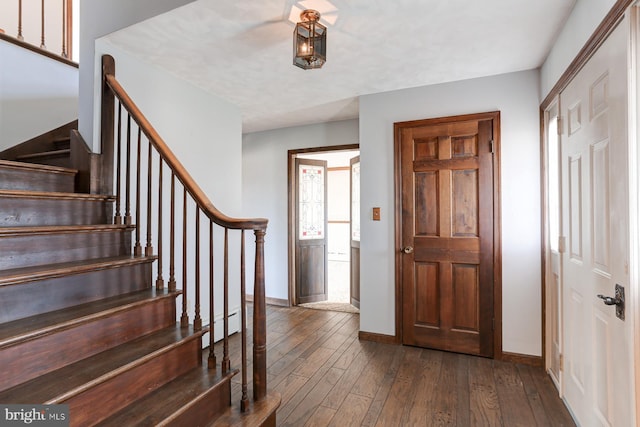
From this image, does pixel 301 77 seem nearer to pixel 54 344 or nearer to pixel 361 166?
pixel 361 166

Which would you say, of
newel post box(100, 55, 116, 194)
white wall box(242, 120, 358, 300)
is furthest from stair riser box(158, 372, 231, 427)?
white wall box(242, 120, 358, 300)

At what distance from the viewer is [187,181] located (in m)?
1.79

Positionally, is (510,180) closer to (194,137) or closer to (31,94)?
(194,137)

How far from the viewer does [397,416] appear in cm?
196

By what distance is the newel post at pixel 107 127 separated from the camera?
2.24 metres

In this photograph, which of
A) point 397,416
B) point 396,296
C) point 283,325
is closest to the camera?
point 397,416

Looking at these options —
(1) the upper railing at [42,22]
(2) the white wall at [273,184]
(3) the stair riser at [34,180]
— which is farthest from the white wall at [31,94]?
(2) the white wall at [273,184]

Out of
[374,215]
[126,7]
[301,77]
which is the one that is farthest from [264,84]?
[374,215]

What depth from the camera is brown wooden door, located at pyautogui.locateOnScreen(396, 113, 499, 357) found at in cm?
272

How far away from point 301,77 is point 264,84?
1.24ft

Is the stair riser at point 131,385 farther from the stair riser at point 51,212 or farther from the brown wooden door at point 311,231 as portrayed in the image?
the brown wooden door at point 311,231

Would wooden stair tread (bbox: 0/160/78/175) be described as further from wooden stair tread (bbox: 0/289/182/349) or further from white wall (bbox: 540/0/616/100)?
white wall (bbox: 540/0/616/100)

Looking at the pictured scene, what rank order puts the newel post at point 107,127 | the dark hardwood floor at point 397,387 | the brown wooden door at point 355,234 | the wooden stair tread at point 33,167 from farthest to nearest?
the brown wooden door at point 355,234 → the newel post at point 107,127 → the dark hardwood floor at point 397,387 → the wooden stair tread at point 33,167

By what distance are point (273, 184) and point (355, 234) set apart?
134 cm
